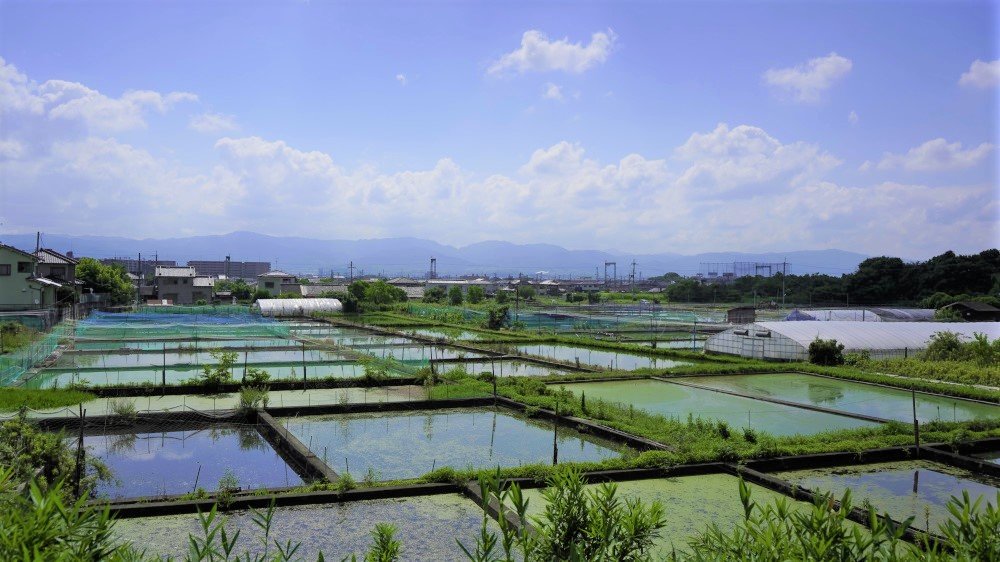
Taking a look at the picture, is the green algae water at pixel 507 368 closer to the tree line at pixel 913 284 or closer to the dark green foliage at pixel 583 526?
the dark green foliage at pixel 583 526

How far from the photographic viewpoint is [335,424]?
514 inches

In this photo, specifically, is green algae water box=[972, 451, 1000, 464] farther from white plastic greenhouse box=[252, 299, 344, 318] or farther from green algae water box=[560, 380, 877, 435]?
white plastic greenhouse box=[252, 299, 344, 318]

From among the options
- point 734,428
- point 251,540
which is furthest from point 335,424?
point 734,428

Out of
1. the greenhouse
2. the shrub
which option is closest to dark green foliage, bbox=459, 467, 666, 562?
the shrub

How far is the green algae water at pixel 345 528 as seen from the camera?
6855 mm

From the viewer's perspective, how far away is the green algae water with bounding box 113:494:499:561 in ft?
22.5

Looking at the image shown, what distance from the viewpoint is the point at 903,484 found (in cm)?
973

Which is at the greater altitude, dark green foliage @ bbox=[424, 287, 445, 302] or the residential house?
the residential house

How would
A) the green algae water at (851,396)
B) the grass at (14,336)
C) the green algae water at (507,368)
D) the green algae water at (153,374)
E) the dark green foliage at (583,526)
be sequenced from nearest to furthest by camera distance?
the dark green foliage at (583,526) < the green algae water at (851,396) < the green algae water at (153,374) < the grass at (14,336) < the green algae water at (507,368)

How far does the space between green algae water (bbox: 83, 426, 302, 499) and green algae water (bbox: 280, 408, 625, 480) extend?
2.51 feet

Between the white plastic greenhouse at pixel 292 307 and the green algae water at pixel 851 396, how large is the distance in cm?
2848

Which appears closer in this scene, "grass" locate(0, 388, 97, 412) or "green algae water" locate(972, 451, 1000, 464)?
"green algae water" locate(972, 451, 1000, 464)

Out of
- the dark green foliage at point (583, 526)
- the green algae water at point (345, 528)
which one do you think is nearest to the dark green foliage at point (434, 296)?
the green algae water at point (345, 528)

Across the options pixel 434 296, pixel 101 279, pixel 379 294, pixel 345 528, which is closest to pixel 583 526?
pixel 345 528
